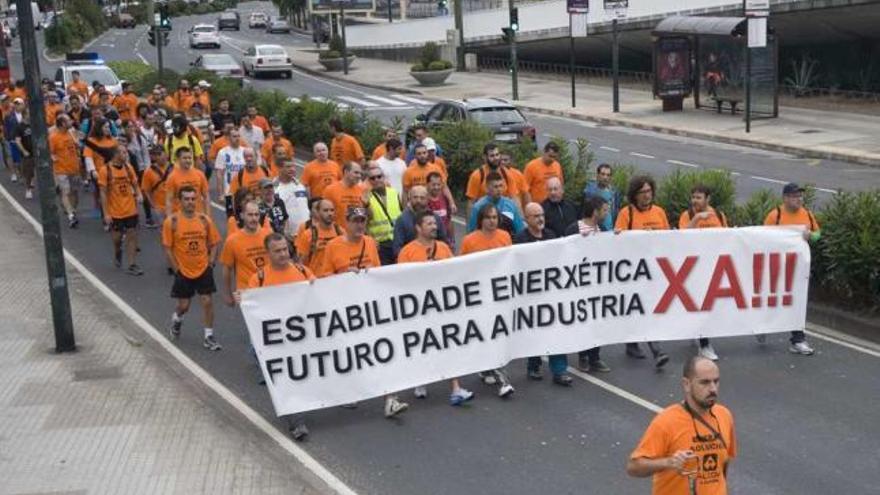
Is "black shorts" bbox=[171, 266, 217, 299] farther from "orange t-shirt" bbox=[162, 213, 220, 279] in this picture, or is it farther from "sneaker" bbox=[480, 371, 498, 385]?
"sneaker" bbox=[480, 371, 498, 385]

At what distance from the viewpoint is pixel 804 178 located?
78.3 feet

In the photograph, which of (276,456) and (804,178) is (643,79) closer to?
(804,178)

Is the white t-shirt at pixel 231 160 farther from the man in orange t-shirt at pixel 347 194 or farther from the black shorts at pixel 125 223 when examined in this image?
the man in orange t-shirt at pixel 347 194

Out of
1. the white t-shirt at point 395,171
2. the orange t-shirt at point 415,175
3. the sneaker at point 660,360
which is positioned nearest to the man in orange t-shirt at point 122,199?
the white t-shirt at point 395,171

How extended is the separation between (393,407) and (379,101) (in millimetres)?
34528

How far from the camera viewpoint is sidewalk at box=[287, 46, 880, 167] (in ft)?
91.9

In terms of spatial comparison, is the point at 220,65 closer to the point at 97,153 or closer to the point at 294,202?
the point at 97,153

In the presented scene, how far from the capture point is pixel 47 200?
11.9 metres

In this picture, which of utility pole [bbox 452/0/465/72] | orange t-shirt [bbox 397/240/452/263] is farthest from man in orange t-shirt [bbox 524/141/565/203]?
utility pole [bbox 452/0/465/72]

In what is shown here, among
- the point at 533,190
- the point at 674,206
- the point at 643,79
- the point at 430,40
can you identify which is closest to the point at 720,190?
the point at 674,206

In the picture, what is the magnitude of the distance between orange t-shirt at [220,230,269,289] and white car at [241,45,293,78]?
42.6 meters

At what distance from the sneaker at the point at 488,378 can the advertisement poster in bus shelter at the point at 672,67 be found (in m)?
26.4

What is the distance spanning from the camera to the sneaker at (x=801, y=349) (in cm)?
1134

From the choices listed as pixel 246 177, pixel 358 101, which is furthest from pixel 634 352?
pixel 358 101
